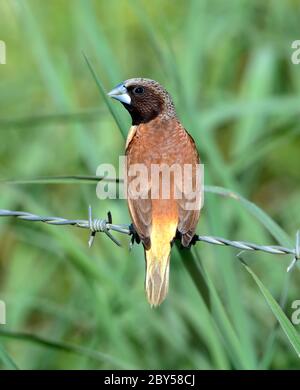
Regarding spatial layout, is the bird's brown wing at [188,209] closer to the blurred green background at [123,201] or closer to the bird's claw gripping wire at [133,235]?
the blurred green background at [123,201]

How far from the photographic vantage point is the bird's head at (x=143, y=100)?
3979 millimetres

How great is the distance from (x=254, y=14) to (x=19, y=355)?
2804 millimetres

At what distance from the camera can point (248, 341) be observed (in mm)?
3729

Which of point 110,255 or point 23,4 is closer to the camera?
point 23,4

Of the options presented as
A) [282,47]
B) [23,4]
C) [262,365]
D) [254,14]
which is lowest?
[262,365]

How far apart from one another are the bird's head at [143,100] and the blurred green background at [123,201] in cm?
9

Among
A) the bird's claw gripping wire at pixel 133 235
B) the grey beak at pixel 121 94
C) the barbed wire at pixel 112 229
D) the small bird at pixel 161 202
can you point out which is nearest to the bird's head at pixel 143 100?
the grey beak at pixel 121 94

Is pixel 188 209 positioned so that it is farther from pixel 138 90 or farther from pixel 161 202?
pixel 138 90

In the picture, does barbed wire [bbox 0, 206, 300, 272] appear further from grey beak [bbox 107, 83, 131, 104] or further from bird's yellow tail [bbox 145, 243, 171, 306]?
grey beak [bbox 107, 83, 131, 104]

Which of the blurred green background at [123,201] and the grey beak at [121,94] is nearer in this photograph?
the grey beak at [121,94]

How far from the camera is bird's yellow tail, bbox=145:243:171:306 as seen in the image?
128 inches

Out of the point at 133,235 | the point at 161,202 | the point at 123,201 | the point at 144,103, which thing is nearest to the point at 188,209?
the point at 161,202

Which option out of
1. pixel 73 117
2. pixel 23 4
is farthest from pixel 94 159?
pixel 23 4

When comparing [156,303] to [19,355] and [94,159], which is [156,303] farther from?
[19,355]
